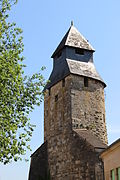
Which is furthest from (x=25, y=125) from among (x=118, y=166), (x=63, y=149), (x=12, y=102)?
(x=63, y=149)

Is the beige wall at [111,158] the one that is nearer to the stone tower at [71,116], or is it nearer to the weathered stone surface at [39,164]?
the stone tower at [71,116]

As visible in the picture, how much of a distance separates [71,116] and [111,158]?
330 inches

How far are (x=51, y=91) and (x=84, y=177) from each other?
7280mm

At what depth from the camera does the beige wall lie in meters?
9.91

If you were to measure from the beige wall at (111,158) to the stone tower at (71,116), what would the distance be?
4.97m

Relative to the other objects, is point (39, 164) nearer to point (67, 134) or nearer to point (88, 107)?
point (67, 134)

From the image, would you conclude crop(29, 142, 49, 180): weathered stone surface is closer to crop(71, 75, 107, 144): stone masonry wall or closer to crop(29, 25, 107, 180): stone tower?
crop(29, 25, 107, 180): stone tower

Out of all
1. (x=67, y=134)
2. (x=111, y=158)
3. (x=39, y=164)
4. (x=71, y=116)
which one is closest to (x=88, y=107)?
(x=71, y=116)

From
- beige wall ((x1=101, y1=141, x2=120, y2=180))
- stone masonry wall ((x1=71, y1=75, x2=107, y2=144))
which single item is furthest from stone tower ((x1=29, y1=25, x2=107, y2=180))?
beige wall ((x1=101, y1=141, x2=120, y2=180))

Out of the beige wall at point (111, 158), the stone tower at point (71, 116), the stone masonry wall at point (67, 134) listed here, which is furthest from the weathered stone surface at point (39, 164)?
the beige wall at point (111, 158)

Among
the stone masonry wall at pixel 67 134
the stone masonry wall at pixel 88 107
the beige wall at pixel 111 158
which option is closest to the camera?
the beige wall at pixel 111 158

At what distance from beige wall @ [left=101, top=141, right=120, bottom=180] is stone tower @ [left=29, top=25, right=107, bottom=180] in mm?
4967

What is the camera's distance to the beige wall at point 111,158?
991cm

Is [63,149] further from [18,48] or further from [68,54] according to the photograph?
[18,48]
